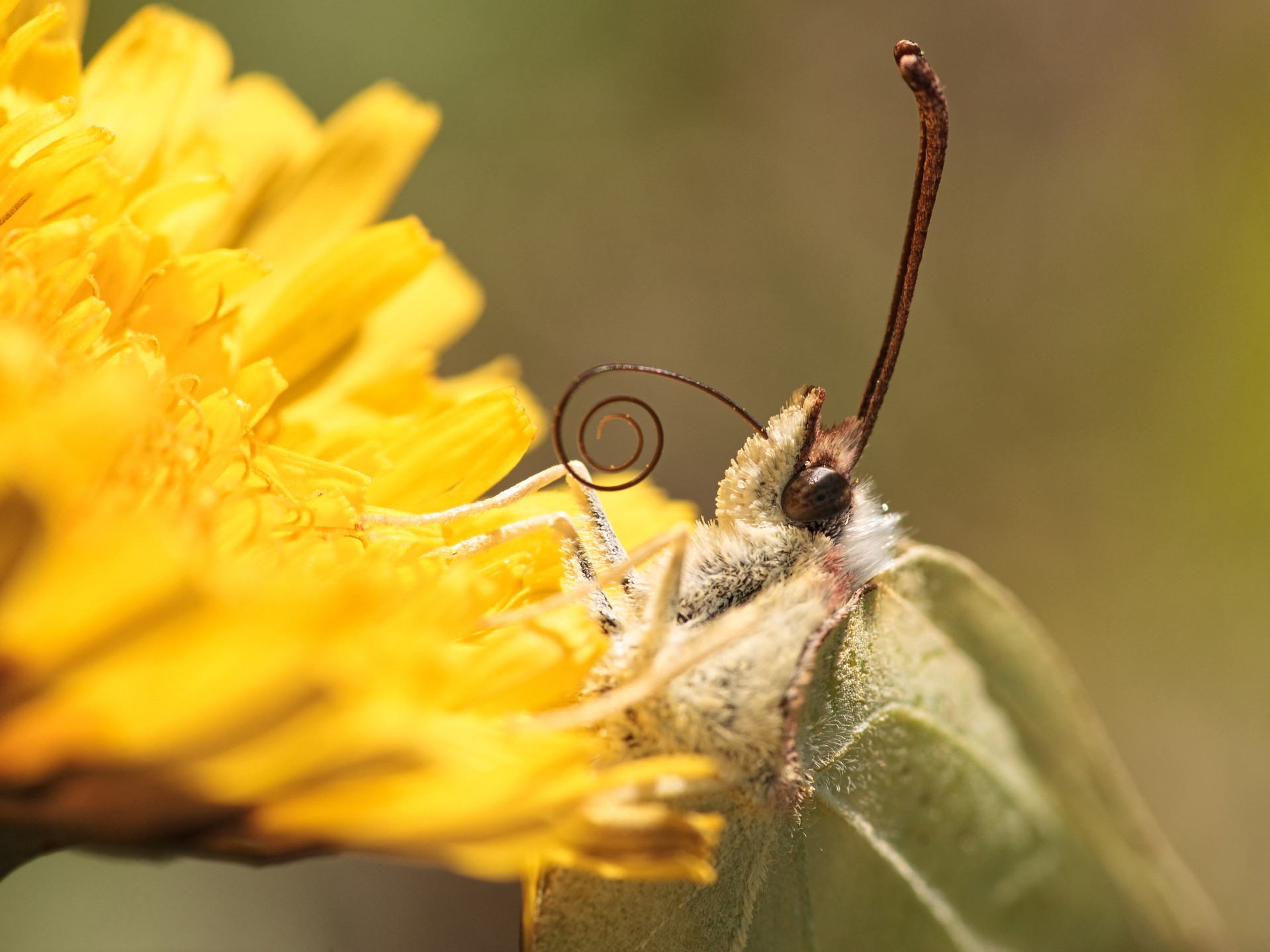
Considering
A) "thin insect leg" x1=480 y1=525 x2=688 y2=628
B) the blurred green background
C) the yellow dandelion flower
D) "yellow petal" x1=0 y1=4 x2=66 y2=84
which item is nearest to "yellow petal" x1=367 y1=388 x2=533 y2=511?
the yellow dandelion flower

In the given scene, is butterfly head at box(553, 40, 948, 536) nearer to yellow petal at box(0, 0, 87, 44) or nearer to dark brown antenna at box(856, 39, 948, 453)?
dark brown antenna at box(856, 39, 948, 453)

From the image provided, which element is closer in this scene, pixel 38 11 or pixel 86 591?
pixel 86 591

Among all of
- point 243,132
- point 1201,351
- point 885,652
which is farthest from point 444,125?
point 1201,351

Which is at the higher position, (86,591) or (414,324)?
(86,591)

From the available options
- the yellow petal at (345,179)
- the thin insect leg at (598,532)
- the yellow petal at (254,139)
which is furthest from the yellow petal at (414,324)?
the thin insect leg at (598,532)

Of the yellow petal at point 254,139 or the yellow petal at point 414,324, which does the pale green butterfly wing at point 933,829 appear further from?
the yellow petal at point 254,139

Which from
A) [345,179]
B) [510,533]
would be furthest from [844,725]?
[345,179]

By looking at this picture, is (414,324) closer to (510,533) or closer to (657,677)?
(510,533)
